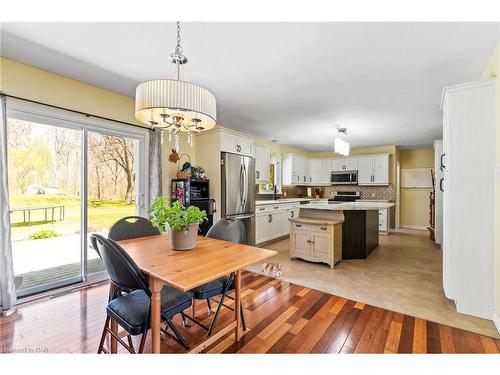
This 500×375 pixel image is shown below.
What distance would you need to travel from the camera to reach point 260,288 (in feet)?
9.14

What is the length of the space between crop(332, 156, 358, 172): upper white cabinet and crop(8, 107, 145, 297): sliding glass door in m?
5.61

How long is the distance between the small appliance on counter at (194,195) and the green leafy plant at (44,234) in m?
1.55

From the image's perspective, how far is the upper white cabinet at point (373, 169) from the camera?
6.34 metres

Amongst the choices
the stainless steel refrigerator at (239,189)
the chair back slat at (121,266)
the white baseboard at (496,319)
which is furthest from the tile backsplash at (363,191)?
the chair back slat at (121,266)

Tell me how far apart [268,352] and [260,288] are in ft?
3.69

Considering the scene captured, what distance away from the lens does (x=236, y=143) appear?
169 inches

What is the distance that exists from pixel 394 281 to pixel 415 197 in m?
5.23

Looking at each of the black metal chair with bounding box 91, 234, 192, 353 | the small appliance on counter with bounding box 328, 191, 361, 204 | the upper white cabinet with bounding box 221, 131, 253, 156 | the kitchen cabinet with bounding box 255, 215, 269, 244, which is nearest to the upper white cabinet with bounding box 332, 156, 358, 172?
the small appliance on counter with bounding box 328, 191, 361, 204

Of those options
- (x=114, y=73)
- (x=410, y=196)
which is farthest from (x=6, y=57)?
(x=410, y=196)

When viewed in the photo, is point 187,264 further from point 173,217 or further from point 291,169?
point 291,169

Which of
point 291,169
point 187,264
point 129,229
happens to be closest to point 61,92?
point 129,229

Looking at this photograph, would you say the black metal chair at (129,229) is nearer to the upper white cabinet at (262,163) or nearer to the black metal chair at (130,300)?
the black metal chair at (130,300)
